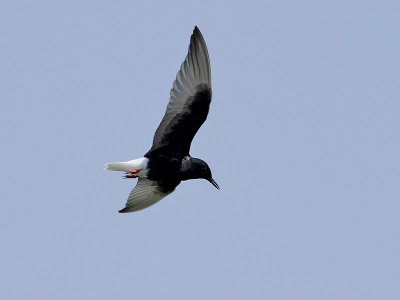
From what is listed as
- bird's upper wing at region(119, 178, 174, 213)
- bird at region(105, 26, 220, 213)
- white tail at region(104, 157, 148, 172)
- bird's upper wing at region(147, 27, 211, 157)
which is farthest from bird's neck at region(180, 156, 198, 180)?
bird's upper wing at region(119, 178, 174, 213)

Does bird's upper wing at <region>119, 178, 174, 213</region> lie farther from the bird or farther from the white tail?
the white tail

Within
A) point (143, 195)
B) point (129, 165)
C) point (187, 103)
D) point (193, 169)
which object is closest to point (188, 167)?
point (193, 169)

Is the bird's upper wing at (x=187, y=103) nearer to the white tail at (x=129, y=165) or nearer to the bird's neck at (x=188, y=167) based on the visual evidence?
the bird's neck at (x=188, y=167)

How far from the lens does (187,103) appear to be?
2202 centimetres

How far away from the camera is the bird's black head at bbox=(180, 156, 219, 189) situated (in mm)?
22500

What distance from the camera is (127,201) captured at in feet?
77.7

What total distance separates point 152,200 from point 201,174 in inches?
64.6

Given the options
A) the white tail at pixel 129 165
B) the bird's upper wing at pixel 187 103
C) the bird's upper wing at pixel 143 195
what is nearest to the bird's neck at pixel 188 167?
the bird's upper wing at pixel 187 103

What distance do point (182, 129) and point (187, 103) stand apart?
579mm

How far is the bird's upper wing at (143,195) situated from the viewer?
77.4 feet

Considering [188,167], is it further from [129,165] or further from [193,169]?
[129,165]

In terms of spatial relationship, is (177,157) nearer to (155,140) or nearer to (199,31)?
(155,140)

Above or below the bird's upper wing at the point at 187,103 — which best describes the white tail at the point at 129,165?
below

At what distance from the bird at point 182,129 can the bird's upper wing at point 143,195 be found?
39 centimetres
